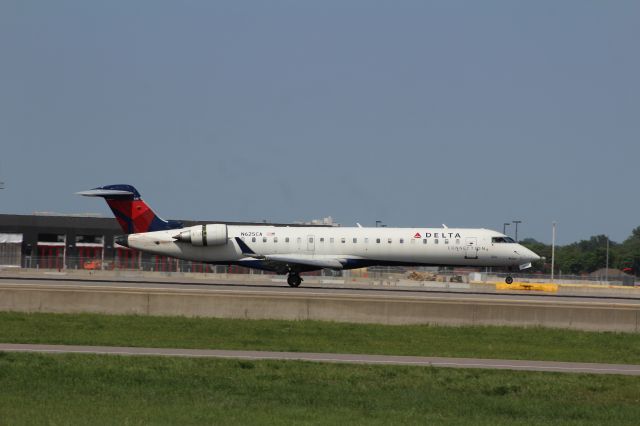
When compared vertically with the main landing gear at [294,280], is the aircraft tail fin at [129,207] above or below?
above

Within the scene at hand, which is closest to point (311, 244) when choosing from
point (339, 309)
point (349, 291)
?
point (349, 291)

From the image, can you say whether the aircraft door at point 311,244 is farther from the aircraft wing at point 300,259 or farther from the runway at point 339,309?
the runway at point 339,309

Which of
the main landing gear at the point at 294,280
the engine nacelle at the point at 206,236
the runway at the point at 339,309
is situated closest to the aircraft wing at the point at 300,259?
the main landing gear at the point at 294,280

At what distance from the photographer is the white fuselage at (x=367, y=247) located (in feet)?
170

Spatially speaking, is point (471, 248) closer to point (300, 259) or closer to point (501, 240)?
point (501, 240)

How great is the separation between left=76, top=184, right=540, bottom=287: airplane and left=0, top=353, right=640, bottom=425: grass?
3102 cm

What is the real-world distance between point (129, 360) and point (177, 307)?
35.4 feet

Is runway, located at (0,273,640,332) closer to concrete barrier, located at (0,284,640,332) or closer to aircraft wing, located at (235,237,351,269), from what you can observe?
concrete barrier, located at (0,284,640,332)

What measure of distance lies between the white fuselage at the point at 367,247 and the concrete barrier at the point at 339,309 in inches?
796

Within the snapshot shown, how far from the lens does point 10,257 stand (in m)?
89.1

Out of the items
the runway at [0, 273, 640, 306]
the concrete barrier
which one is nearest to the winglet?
the runway at [0, 273, 640, 306]

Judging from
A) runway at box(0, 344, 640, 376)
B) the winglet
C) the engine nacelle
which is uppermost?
the engine nacelle

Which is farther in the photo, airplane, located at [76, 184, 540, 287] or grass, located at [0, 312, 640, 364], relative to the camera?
airplane, located at [76, 184, 540, 287]

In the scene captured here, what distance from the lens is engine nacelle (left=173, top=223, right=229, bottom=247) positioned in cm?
5166
